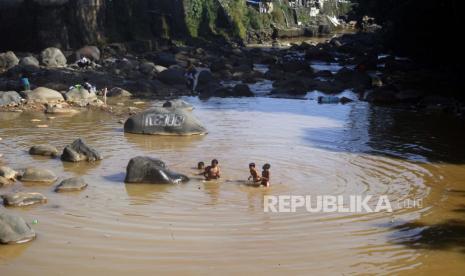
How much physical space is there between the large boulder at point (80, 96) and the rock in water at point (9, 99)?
1607 mm

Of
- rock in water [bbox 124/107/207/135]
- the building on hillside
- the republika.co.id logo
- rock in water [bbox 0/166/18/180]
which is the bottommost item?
the republika.co.id logo

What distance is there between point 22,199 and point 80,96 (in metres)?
11.6

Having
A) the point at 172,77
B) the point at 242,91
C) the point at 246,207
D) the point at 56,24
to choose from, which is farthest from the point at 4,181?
the point at 56,24

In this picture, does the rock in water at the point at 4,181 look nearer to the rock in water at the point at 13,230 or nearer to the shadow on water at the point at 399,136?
the rock in water at the point at 13,230

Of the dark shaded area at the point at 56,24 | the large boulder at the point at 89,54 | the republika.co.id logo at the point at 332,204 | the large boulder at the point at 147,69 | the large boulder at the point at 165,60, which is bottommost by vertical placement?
the republika.co.id logo at the point at 332,204

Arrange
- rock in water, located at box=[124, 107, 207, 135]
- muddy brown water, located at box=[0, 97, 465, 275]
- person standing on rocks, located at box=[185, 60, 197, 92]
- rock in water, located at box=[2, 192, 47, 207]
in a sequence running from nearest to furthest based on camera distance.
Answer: muddy brown water, located at box=[0, 97, 465, 275] → rock in water, located at box=[2, 192, 47, 207] → rock in water, located at box=[124, 107, 207, 135] → person standing on rocks, located at box=[185, 60, 197, 92]

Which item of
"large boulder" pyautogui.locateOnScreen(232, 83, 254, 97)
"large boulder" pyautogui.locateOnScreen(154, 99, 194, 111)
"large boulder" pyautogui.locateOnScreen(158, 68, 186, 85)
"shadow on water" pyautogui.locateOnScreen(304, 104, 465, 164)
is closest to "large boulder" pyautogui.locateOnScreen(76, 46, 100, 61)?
"large boulder" pyautogui.locateOnScreen(158, 68, 186, 85)

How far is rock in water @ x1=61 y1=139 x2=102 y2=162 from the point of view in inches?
529

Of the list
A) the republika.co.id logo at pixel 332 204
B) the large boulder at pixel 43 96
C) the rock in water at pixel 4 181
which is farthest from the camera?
the large boulder at pixel 43 96

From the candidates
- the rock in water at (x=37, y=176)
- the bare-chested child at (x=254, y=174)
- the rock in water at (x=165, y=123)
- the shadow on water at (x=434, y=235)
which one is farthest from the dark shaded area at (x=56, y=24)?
the shadow on water at (x=434, y=235)

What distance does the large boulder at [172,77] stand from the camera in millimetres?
26859

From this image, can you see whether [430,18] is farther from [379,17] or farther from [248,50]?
[248,50]

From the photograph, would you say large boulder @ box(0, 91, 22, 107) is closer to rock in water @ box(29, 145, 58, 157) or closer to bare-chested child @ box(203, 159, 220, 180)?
rock in water @ box(29, 145, 58, 157)

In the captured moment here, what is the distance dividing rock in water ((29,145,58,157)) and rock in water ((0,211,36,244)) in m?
5.17
